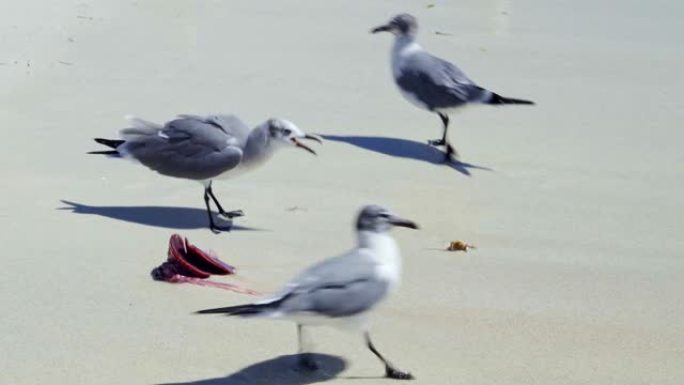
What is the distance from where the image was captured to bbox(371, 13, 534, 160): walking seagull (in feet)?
25.3

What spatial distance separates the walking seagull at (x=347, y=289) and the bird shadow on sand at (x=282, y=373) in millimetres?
44

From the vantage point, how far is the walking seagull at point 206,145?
20.0 ft

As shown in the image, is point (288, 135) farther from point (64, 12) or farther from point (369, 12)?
point (369, 12)

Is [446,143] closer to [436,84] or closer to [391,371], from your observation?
[436,84]

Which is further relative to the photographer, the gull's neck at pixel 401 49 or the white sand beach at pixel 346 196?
the gull's neck at pixel 401 49

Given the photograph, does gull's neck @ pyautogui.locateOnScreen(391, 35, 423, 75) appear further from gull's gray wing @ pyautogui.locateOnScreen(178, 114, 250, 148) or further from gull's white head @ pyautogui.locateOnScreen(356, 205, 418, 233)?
gull's white head @ pyautogui.locateOnScreen(356, 205, 418, 233)

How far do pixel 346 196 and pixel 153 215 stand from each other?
973 mm

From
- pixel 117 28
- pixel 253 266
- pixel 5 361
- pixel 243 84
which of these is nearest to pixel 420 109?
pixel 243 84

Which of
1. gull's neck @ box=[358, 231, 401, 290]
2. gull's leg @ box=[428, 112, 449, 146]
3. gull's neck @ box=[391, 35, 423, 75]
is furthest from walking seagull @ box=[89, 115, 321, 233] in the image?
gull's neck @ box=[391, 35, 423, 75]

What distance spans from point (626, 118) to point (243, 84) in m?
2.40

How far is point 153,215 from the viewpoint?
6062 mm

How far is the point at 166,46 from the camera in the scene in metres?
9.62

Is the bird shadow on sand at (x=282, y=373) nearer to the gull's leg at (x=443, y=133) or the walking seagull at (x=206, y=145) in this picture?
the walking seagull at (x=206, y=145)

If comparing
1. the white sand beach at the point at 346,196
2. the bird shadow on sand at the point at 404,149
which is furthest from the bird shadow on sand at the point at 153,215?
the bird shadow on sand at the point at 404,149
